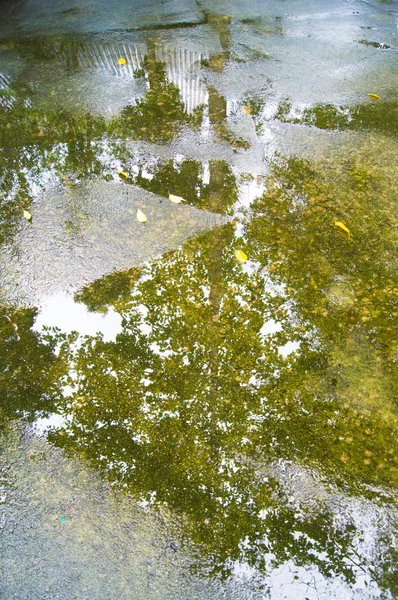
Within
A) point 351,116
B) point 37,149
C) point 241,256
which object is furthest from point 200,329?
point 351,116

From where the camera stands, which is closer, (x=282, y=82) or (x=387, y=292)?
(x=387, y=292)

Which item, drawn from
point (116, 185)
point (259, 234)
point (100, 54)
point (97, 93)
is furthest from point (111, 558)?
point (100, 54)

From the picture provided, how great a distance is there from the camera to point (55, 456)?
1.94 meters

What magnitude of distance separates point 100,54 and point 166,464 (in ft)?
13.1

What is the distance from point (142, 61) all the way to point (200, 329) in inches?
121

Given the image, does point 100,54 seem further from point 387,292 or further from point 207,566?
point 207,566

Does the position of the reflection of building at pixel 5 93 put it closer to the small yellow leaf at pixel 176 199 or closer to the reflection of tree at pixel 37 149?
the reflection of tree at pixel 37 149

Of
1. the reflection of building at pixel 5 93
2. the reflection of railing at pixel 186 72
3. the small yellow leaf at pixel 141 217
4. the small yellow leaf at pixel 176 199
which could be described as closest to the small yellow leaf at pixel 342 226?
the small yellow leaf at pixel 176 199

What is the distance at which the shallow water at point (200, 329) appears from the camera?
1720mm

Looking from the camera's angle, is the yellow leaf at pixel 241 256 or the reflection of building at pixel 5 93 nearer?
the yellow leaf at pixel 241 256

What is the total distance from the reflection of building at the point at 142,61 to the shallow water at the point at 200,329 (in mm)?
31

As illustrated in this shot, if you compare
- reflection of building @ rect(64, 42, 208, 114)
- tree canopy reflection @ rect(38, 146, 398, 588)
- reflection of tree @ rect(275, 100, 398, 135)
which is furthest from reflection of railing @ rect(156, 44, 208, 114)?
tree canopy reflection @ rect(38, 146, 398, 588)

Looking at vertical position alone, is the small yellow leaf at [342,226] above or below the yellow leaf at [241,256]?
above

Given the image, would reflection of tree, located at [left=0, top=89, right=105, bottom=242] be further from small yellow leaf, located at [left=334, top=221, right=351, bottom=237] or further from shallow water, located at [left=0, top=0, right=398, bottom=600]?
small yellow leaf, located at [left=334, top=221, right=351, bottom=237]
